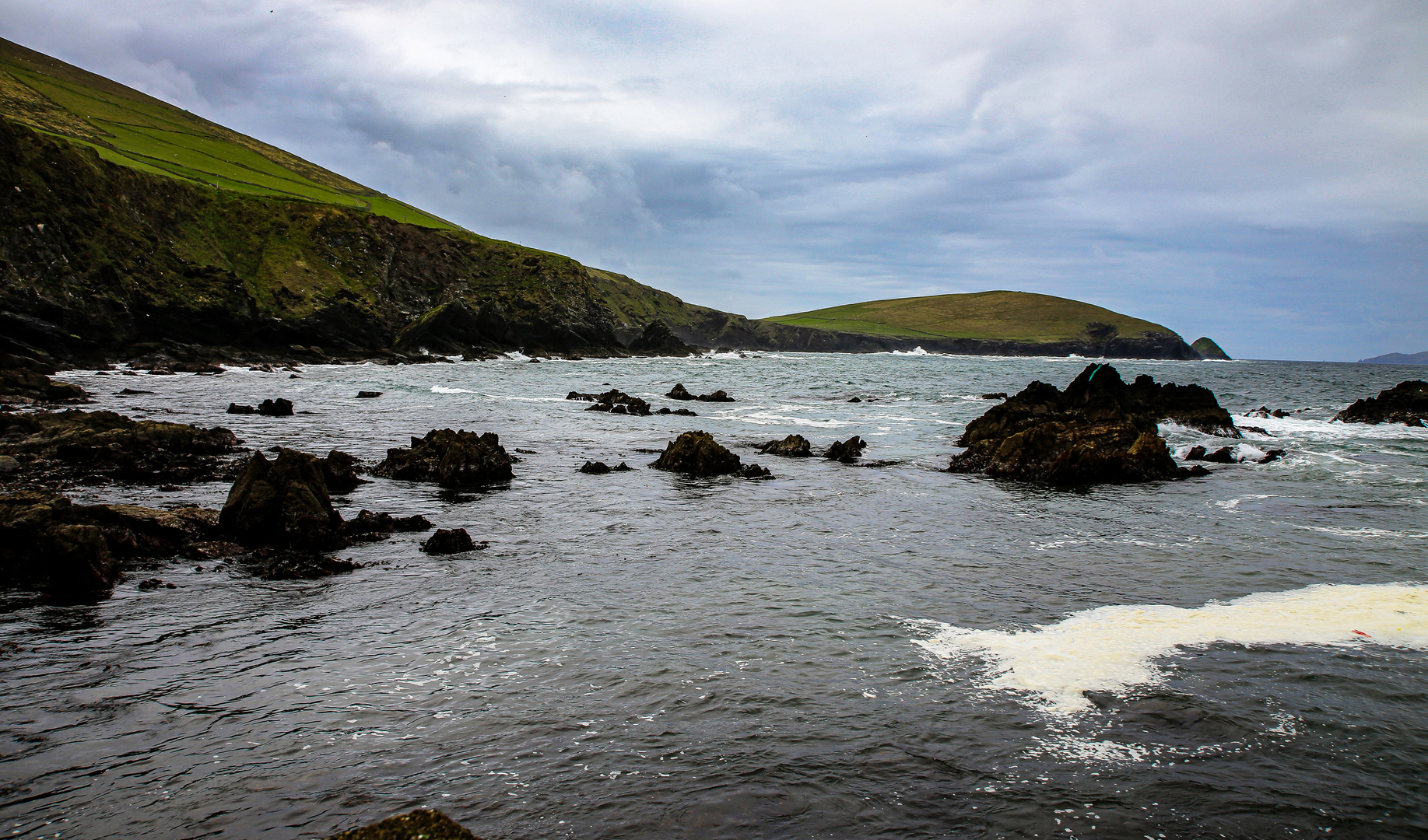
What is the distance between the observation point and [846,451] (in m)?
28.1

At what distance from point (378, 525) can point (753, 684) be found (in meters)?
9.99

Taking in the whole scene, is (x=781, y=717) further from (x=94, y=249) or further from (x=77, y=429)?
(x=94, y=249)

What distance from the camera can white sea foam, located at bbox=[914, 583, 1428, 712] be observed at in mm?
8641

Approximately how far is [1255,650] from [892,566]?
549cm

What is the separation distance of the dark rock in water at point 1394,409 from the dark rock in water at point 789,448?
3526 cm

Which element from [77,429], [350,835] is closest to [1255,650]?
[350,835]

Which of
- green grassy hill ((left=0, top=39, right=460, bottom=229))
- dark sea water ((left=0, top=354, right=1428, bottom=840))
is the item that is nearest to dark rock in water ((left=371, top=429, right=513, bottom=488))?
dark sea water ((left=0, top=354, right=1428, bottom=840))

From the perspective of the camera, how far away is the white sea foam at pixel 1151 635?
864 cm

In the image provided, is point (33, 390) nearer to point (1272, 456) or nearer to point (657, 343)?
point (1272, 456)

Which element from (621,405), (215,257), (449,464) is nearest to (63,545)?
(449,464)

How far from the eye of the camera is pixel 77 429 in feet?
67.7

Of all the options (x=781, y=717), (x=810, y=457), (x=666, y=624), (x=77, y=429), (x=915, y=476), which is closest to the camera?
(x=781, y=717)

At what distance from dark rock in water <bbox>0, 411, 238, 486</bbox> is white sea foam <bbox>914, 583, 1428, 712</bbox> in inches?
771

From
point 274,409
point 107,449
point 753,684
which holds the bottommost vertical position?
point 753,684
